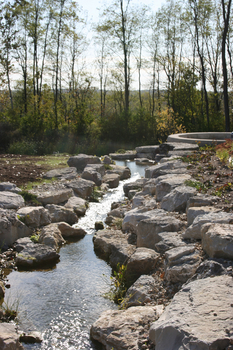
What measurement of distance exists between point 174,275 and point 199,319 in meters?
1.20

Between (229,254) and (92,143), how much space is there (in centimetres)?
1456

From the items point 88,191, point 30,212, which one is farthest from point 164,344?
point 88,191

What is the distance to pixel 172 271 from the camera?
3383 mm

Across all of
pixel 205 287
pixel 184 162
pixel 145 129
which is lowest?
pixel 205 287

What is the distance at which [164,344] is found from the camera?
211 cm

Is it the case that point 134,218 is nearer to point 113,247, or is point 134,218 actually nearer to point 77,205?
point 113,247

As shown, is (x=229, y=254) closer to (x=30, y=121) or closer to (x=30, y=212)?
(x=30, y=212)

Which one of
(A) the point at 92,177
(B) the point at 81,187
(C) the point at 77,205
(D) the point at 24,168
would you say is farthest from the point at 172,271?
(D) the point at 24,168

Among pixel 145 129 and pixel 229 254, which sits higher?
pixel 145 129

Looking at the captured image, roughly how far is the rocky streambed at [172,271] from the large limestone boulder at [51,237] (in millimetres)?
19

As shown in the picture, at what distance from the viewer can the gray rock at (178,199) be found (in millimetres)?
5004

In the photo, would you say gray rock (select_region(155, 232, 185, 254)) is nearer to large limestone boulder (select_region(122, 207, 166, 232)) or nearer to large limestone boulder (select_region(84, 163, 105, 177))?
large limestone boulder (select_region(122, 207, 166, 232))

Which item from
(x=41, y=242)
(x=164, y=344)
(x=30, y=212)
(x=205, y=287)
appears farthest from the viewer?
(x=30, y=212)

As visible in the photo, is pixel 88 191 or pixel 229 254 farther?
pixel 88 191
